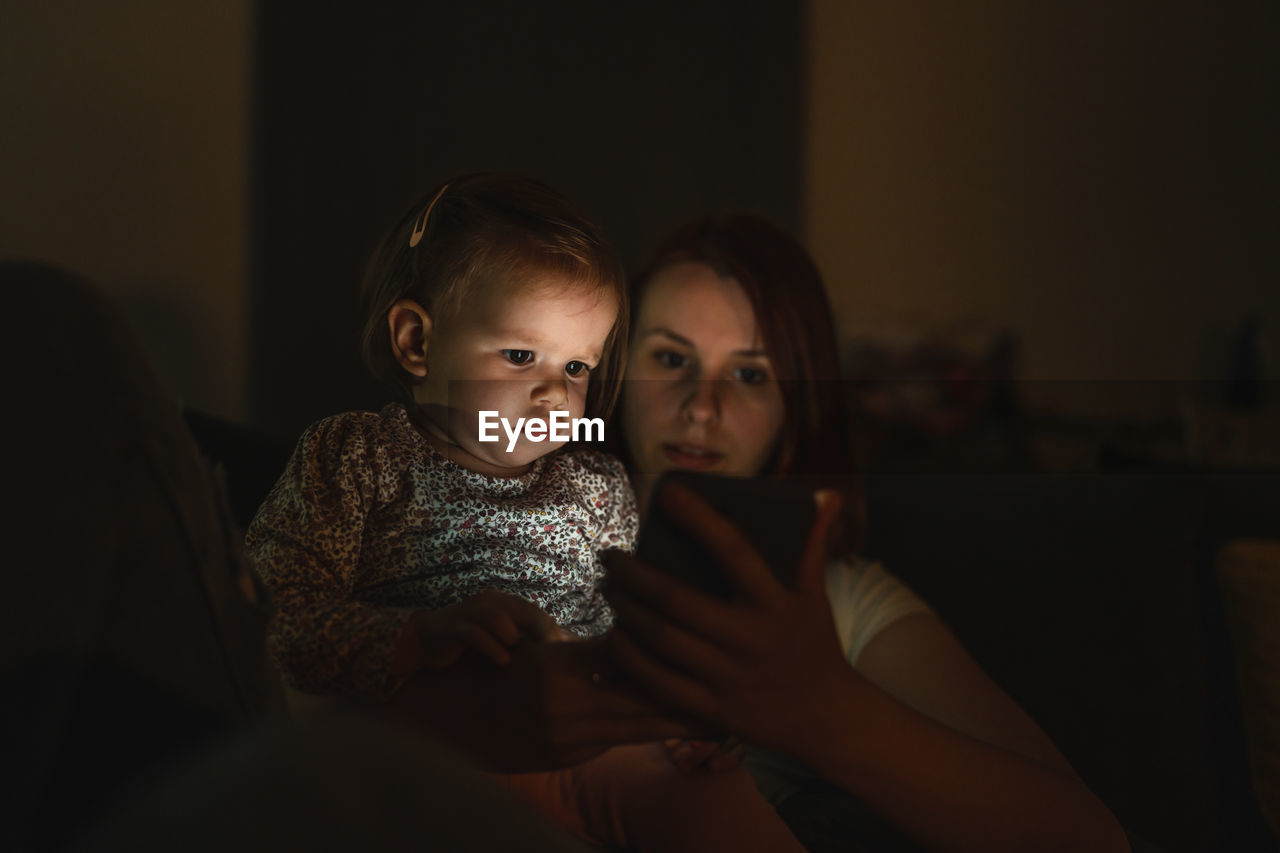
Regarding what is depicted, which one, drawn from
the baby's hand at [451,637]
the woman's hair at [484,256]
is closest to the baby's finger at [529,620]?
the baby's hand at [451,637]

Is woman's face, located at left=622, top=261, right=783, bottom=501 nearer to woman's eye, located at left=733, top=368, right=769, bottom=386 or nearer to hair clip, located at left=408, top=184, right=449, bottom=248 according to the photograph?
woman's eye, located at left=733, top=368, right=769, bottom=386

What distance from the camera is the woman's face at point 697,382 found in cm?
47

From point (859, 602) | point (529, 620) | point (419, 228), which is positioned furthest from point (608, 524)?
point (859, 602)

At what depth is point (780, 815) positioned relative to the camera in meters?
0.48

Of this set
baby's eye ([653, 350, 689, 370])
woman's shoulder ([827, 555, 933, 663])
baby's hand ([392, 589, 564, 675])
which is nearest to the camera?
baby's hand ([392, 589, 564, 675])

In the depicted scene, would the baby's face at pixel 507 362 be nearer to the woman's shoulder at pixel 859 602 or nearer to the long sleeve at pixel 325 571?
the long sleeve at pixel 325 571

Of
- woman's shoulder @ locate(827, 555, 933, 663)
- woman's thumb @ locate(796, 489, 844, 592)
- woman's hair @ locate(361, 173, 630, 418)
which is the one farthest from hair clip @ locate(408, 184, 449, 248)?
woman's shoulder @ locate(827, 555, 933, 663)

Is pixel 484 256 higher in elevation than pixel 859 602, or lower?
higher

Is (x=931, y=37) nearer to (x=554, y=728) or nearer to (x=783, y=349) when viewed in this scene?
(x=783, y=349)

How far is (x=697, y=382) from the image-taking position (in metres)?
0.49

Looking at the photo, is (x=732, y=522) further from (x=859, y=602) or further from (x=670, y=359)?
(x=859, y=602)

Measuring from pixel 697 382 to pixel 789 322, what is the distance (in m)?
0.08

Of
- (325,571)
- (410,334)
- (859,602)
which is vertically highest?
(410,334)

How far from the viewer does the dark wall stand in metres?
0.52
